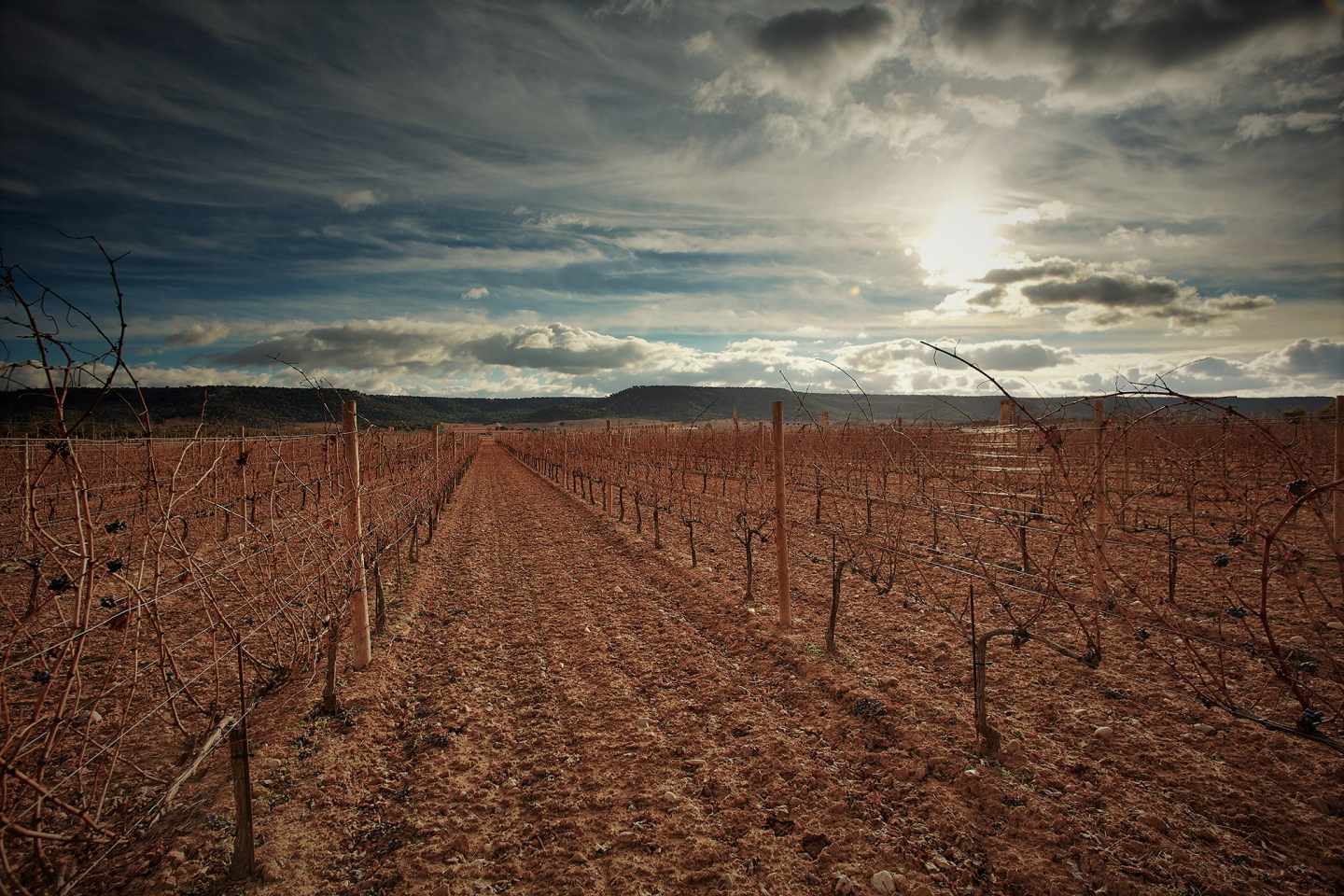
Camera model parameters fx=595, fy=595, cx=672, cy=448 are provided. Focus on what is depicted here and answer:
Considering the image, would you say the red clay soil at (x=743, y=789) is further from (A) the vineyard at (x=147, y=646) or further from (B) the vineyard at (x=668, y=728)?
(A) the vineyard at (x=147, y=646)

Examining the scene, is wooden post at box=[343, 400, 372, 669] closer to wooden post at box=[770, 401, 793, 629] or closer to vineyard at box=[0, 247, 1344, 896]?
vineyard at box=[0, 247, 1344, 896]

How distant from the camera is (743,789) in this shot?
3.29 meters

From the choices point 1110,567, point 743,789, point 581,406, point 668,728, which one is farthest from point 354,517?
point 581,406

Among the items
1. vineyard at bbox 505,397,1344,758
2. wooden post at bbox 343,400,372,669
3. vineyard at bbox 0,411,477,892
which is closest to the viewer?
vineyard at bbox 0,411,477,892

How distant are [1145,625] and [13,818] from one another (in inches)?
268

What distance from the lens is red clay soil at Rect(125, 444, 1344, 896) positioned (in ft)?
8.80

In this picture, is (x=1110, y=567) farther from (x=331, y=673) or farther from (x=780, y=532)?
(x=331, y=673)

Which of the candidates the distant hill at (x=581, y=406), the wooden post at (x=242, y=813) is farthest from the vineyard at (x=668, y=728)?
the distant hill at (x=581, y=406)

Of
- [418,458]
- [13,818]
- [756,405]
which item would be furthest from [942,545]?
[756,405]

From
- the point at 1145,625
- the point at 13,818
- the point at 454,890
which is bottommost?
the point at 454,890

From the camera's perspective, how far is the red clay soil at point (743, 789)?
8.80ft

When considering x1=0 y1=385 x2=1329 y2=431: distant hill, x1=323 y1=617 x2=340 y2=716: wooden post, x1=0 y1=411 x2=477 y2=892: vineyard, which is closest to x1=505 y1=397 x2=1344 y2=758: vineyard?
x1=323 y1=617 x2=340 y2=716: wooden post

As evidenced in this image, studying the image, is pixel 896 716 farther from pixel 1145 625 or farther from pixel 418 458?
pixel 418 458

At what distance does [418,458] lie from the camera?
679 inches
